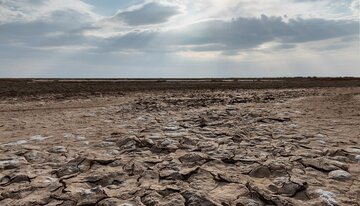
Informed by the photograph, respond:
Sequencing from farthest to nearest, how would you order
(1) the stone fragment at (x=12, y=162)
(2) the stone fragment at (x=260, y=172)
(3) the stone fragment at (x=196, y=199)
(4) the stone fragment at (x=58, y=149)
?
(4) the stone fragment at (x=58, y=149)
(1) the stone fragment at (x=12, y=162)
(2) the stone fragment at (x=260, y=172)
(3) the stone fragment at (x=196, y=199)

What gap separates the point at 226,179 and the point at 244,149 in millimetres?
1951

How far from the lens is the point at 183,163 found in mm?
6676

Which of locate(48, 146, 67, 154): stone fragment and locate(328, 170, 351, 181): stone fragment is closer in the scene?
locate(328, 170, 351, 181): stone fragment

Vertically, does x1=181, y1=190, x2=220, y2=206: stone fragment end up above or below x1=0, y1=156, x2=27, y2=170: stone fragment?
below

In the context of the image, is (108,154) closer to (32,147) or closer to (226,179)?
(32,147)

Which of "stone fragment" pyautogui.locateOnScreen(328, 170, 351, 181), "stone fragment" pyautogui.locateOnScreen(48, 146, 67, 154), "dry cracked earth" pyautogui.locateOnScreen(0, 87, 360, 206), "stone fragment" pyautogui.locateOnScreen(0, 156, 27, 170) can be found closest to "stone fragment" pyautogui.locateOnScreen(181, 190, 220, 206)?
"dry cracked earth" pyautogui.locateOnScreen(0, 87, 360, 206)

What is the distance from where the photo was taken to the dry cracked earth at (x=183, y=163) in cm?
515

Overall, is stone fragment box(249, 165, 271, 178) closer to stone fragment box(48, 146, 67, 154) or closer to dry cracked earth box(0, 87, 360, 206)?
dry cracked earth box(0, 87, 360, 206)

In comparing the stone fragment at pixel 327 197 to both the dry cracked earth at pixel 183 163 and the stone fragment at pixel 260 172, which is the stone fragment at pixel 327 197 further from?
the stone fragment at pixel 260 172

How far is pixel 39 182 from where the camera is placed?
5.71 m

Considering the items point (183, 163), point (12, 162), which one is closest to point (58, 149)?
point (12, 162)

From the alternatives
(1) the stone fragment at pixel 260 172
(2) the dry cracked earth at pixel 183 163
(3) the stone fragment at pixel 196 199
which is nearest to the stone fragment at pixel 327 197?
(2) the dry cracked earth at pixel 183 163

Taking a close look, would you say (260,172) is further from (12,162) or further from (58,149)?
(12,162)

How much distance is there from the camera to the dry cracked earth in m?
5.15
